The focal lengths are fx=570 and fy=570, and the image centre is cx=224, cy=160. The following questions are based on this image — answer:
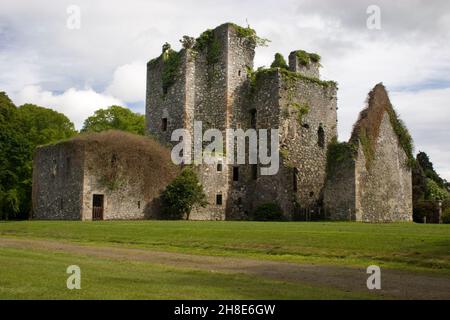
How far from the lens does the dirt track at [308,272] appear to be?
1082 centimetres

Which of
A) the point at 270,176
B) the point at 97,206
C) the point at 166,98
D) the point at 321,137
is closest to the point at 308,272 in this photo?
the point at 97,206

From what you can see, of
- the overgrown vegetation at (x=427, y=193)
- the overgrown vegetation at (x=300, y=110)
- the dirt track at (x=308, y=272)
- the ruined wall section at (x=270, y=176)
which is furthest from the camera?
the overgrown vegetation at (x=427, y=193)

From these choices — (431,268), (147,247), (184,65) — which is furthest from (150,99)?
(431,268)

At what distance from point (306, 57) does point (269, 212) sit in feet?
→ 48.5

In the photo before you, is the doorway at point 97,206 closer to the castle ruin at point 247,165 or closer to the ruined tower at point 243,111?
the castle ruin at point 247,165

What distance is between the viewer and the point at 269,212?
3875 cm

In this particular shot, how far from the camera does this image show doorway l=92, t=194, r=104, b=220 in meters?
35.5

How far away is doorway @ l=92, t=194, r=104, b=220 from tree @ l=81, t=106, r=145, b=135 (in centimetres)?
2545

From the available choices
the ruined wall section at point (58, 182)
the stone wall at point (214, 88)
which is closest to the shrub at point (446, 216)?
the stone wall at point (214, 88)

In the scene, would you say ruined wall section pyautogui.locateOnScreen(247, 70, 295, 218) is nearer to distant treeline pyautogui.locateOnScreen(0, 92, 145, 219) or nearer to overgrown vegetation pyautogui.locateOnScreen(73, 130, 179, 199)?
overgrown vegetation pyautogui.locateOnScreen(73, 130, 179, 199)

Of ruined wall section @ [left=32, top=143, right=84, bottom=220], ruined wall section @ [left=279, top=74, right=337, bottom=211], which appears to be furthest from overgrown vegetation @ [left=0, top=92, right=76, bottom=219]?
ruined wall section @ [left=279, top=74, right=337, bottom=211]

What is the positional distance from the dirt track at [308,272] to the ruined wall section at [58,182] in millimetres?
17287
